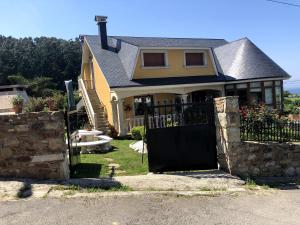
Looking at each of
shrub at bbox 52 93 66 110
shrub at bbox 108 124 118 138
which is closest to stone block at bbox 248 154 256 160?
shrub at bbox 52 93 66 110

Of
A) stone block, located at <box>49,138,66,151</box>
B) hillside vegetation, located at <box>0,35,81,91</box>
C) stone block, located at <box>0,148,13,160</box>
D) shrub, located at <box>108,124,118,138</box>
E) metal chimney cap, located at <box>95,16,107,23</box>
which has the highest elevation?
hillside vegetation, located at <box>0,35,81,91</box>

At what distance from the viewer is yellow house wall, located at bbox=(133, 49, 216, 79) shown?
2070cm

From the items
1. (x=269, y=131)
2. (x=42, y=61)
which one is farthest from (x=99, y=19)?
(x=42, y=61)

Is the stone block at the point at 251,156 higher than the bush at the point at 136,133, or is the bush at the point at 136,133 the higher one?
the bush at the point at 136,133

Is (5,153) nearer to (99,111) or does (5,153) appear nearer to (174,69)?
(99,111)

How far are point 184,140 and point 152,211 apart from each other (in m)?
3.25

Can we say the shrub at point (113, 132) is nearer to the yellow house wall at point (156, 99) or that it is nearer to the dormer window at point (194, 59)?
the yellow house wall at point (156, 99)

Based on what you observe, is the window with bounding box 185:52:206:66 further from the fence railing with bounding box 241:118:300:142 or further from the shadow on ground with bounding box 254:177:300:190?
the shadow on ground with bounding box 254:177:300:190

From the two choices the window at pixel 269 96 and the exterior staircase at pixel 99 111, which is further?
the window at pixel 269 96

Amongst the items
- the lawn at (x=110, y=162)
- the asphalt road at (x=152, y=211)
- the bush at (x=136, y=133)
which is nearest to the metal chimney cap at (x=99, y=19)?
the bush at (x=136, y=133)

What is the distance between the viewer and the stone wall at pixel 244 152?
902 cm

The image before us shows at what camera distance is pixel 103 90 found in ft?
70.9

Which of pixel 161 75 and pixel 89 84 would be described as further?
pixel 89 84

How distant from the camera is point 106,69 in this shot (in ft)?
67.2
